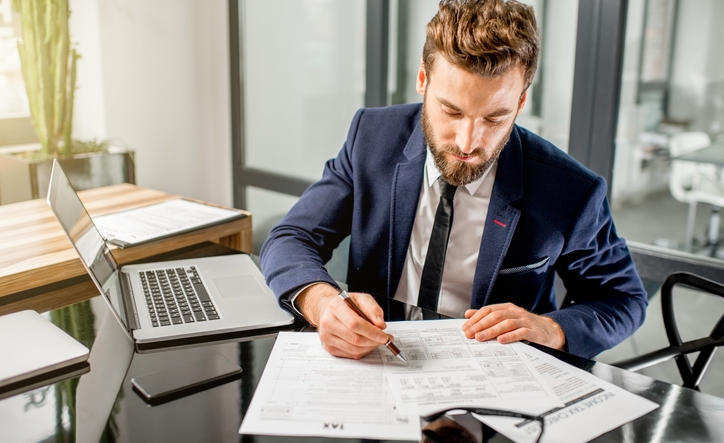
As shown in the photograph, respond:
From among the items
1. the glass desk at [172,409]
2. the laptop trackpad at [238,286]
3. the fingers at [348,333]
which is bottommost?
the glass desk at [172,409]

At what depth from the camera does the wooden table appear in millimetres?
1271

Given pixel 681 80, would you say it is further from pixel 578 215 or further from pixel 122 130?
pixel 122 130

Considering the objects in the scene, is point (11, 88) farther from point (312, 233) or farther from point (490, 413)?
point (490, 413)

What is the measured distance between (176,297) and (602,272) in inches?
35.4

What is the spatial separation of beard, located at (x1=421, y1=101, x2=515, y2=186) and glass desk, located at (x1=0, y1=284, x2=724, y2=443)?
0.47 meters

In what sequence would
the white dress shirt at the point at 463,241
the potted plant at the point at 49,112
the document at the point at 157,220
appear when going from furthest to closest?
1. the potted plant at the point at 49,112
2. the document at the point at 157,220
3. the white dress shirt at the point at 463,241

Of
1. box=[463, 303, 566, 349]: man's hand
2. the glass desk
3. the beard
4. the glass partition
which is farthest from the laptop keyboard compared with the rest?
the glass partition

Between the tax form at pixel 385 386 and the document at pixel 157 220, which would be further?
the document at pixel 157 220

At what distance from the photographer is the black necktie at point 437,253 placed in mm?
1383

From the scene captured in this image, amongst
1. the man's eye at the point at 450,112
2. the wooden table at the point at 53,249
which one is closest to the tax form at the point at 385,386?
the man's eye at the point at 450,112

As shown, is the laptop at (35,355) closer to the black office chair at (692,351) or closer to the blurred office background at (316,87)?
the blurred office background at (316,87)

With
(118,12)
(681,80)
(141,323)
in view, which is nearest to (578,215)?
(141,323)

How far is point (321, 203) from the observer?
1521mm

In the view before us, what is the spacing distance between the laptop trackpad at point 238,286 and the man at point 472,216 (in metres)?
0.05
